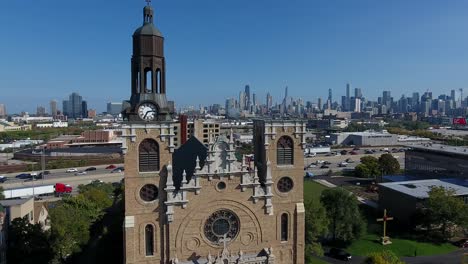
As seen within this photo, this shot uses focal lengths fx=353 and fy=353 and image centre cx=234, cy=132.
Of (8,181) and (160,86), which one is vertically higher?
(160,86)

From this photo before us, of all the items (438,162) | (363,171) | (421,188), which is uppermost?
(438,162)

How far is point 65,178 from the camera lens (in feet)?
340

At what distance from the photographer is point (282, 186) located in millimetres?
36312

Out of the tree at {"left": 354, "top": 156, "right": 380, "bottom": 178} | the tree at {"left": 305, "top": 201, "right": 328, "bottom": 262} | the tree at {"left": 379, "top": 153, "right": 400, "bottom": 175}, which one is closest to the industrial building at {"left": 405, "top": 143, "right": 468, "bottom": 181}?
the tree at {"left": 379, "top": 153, "right": 400, "bottom": 175}

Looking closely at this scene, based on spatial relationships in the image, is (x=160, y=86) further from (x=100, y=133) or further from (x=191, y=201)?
(x=100, y=133)

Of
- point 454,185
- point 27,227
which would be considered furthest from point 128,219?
point 454,185

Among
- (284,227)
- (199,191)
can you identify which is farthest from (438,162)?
(199,191)

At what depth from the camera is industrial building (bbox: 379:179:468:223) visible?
64.4 metres

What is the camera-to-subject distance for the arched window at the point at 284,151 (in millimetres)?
36031

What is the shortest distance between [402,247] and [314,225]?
19368 millimetres

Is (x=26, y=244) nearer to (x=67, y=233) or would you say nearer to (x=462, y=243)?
(x=67, y=233)

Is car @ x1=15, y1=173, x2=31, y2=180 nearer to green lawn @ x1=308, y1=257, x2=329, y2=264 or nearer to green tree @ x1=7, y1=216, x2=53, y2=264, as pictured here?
green tree @ x1=7, y1=216, x2=53, y2=264

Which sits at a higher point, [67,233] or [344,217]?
[67,233]

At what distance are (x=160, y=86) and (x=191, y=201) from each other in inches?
447
